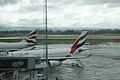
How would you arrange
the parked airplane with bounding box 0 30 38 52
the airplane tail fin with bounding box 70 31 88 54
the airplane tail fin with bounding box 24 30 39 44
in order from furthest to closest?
the airplane tail fin with bounding box 24 30 39 44
the parked airplane with bounding box 0 30 38 52
the airplane tail fin with bounding box 70 31 88 54

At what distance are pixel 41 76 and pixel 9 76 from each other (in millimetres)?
4380

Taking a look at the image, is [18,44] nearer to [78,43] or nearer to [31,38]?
[31,38]

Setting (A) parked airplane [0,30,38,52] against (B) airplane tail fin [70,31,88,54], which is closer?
(B) airplane tail fin [70,31,88,54]

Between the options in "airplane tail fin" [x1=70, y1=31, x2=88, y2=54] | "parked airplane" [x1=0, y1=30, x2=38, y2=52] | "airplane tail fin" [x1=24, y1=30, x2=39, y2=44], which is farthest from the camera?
"airplane tail fin" [x1=24, y1=30, x2=39, y2=44]

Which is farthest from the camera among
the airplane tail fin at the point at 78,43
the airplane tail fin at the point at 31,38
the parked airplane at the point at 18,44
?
the airplane tail fin at the point at 31,38

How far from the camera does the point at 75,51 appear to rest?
4722 centimetres

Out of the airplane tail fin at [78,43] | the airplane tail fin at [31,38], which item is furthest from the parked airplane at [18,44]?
the airplane tail fin at [78,43]

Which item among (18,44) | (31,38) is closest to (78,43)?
(18,44)

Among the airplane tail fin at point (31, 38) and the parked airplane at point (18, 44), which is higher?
the airplane tail fin at point (31, 38)

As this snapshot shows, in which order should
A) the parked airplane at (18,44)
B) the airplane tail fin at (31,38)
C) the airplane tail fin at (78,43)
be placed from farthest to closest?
the airplane tail fin at (31,38) < the parked airplane at (18,44) < the airplane tail fin at (78,43)

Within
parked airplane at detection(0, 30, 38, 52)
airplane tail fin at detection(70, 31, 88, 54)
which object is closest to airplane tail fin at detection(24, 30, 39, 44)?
parked airplane at detection(0, 30, 38, 52)

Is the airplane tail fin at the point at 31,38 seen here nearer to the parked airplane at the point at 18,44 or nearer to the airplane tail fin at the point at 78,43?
the parked airplane at the point at 18,44

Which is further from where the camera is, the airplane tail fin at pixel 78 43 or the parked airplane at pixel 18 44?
the parked airplane at pixel 18 44

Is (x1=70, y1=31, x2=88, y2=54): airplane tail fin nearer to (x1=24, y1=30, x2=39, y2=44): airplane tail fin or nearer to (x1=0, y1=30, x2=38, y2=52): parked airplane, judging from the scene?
(x1=0, y1=30, x2=38, y2=52): parked airplane
